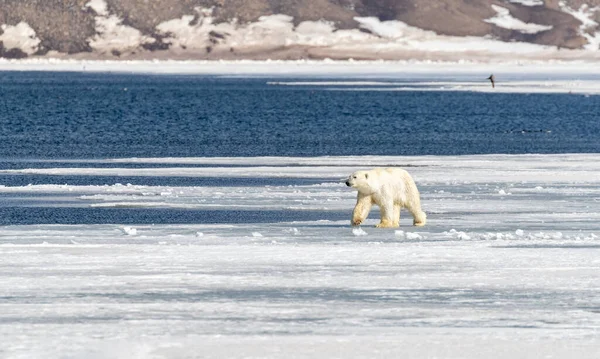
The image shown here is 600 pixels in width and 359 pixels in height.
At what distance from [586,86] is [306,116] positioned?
193 feet

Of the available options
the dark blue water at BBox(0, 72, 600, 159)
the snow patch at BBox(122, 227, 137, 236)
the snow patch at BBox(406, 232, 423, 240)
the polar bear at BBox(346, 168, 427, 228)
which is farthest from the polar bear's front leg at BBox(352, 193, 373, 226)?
the dark blue water at BBox(0, 72, 600, 159)

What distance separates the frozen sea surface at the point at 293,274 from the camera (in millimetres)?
12289

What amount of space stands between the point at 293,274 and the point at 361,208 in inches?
177

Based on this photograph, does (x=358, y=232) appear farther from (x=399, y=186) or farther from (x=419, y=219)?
(x=419, y=219)

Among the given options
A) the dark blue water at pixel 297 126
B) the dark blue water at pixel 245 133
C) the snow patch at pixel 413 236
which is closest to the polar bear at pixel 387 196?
the snow patch at pixel 413 236

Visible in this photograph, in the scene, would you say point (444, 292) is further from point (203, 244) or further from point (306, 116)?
point (306, 116)

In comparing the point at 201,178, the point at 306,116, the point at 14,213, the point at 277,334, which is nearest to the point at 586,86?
the point at 306,116

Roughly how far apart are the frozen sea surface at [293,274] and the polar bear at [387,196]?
10.4 inches

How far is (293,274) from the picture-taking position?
15.9m

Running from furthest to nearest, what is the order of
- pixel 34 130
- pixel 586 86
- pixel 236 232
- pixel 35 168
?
pixel 586 86
pixel 34 130
pixel 35 168
pixel 236 232

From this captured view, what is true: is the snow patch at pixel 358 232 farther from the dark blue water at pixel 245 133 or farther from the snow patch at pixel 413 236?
the dark blue water at pixel 245 133

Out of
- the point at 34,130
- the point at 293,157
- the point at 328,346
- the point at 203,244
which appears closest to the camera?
the point at 328,346

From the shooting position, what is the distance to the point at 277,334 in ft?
41.2

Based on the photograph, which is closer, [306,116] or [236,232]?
[236,232]
